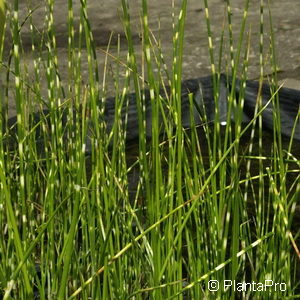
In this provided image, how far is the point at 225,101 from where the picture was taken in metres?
3.52

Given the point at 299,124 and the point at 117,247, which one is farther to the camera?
the point at 299,124

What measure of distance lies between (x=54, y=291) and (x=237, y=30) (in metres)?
3.42

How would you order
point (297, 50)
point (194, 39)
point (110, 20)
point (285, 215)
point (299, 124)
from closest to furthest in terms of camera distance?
point (285, 215) < point (299, 124) < point (297, 50) < point (194, 39) < point (110, 20)

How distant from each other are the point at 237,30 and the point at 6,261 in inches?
132

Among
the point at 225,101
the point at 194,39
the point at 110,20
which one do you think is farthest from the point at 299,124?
the point at 110,20

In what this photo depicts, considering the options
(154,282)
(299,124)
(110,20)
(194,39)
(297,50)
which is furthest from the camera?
(110,20)

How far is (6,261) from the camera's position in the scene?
1542mm

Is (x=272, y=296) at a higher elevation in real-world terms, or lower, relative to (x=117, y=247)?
lower

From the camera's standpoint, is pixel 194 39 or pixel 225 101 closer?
pixel 225 101

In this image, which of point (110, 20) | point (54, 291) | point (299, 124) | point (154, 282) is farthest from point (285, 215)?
point (110, 20)

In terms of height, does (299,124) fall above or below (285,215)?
below

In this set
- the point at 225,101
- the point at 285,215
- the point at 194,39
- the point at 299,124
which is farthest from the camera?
the point at 194,39

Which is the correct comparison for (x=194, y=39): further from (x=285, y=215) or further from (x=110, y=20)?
(x=285, y=215)

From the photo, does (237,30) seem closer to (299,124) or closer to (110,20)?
(110,20)
